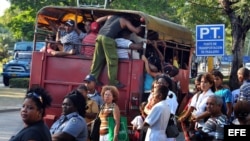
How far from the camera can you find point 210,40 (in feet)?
45.7

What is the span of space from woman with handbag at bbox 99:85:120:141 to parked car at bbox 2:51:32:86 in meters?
23.8

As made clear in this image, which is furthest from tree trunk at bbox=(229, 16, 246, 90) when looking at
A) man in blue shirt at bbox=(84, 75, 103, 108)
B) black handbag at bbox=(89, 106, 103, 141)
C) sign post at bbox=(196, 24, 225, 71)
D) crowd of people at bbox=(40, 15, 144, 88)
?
black handbag at bbox=(89, 106, 103, 141)

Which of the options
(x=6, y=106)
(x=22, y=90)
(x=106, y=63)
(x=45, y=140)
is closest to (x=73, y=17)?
(x=106, y=63)

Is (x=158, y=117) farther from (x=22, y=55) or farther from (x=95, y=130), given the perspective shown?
(x=22, y=55)

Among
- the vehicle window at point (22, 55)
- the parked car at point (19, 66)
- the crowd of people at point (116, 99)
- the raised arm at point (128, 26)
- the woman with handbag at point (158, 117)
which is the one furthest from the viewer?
the vehicle window at point (22, 55)

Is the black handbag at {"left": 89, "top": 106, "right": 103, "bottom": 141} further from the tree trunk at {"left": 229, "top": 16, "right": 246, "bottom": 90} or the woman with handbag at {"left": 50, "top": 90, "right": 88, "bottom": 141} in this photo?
the tree trunk at {"left": 229, "top": 16, "right": 246, "bottom": 90}

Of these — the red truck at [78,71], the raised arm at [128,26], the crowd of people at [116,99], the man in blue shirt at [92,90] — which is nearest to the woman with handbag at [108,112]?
the crowd of people at [116,99]

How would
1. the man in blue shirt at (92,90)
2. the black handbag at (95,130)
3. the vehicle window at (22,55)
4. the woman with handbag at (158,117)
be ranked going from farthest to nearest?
the vehicle window at (22,55) < the man in blue shirt at (92,90) < the black handbag at (95,130) < the woman with handbag at (158,117)

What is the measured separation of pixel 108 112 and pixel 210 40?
605 cm

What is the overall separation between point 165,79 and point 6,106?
44.0 feet

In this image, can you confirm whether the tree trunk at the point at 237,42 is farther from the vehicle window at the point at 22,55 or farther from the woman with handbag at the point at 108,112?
the woman with handbag at the point at 108,112

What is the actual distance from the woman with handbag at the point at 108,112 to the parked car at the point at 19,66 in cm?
2377

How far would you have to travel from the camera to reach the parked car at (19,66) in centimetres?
3189

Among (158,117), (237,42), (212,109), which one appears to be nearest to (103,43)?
(158,117)
